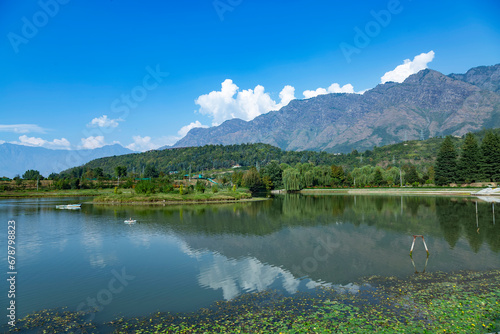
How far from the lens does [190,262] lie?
19.8 meters

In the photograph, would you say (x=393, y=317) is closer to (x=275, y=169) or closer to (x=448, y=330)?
(x=448, y=330)

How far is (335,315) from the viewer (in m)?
11.5

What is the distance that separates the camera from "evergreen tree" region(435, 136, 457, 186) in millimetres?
91688

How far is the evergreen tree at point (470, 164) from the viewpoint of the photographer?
86.7 m

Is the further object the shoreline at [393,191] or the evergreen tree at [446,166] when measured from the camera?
the evergreen tree at [446,166]

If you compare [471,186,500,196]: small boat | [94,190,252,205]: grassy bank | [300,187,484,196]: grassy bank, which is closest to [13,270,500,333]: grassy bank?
[94,190,252,205]: grassy bank

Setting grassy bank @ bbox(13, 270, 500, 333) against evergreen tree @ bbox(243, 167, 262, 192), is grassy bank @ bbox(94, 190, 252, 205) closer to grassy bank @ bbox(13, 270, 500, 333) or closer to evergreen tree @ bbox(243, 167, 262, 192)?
evergreen tree @ bbox(243, 167, 262, 192)

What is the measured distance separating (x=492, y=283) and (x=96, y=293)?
19.8 meters

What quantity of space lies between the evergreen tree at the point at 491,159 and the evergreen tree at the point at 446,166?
7845 mm

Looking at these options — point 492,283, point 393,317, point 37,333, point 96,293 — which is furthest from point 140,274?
point 492,283

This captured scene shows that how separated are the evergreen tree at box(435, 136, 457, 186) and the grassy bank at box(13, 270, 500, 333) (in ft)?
303

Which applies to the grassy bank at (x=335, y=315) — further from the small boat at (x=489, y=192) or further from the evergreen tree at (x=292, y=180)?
the evergreen tree at (x=292, y=180)

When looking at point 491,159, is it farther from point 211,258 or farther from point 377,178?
point 211,258

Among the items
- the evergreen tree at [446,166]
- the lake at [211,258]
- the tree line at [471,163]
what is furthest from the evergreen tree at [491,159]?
the lake at [211,258]
